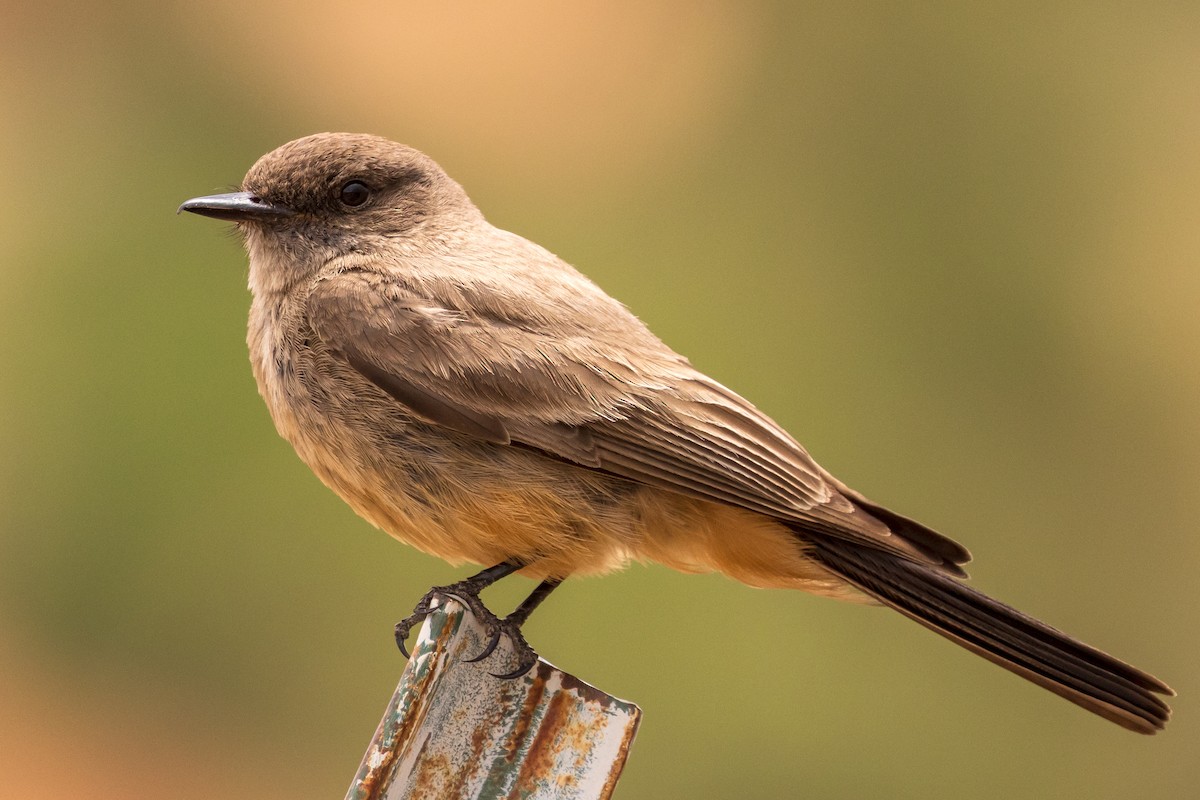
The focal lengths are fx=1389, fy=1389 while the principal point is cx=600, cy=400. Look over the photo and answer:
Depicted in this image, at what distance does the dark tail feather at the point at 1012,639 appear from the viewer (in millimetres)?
2383

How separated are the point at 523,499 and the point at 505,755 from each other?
68 cm

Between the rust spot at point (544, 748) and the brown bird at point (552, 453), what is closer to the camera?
the rust spot at point (544, 748)

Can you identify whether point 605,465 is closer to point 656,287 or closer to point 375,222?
point 375,222

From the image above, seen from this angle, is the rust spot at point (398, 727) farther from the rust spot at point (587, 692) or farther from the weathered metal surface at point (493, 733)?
the rust spot at point (587, 692)

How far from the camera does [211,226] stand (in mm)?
3404

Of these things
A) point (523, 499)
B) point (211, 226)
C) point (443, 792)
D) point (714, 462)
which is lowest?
point (443, 792)

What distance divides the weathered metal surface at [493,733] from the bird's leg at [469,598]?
0.31 m

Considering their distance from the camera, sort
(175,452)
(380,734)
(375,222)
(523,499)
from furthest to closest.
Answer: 1. (175,452)
2. (375,222)
3. (523,499)
4. (380,734)

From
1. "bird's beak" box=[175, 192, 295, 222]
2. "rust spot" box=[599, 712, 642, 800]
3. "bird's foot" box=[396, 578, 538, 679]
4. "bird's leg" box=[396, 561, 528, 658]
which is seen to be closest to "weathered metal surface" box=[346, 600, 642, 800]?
"rust spot" box=[599, 712, 642, 800]

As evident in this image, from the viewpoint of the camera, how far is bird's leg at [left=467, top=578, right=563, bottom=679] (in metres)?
2.20

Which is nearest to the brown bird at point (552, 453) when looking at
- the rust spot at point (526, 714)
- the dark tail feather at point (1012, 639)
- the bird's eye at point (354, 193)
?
the dark tail feather at point (1012, 639)

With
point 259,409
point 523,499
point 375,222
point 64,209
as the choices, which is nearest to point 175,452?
point 259,409

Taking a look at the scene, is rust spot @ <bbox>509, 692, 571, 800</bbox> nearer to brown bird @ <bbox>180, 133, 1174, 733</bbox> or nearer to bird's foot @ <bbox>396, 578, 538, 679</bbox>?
bird's foot @ <bbox>396, 578, 538, 679</bbox>

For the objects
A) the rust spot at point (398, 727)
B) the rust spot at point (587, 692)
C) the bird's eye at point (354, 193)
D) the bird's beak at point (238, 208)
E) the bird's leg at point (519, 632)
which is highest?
the bird's eye at point (354, 193)
